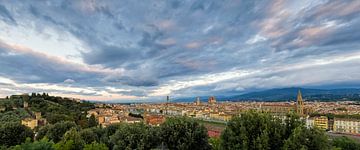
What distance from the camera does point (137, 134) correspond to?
1827 centimetres

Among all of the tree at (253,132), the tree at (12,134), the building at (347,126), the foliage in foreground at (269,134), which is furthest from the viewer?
the building at (347,126)

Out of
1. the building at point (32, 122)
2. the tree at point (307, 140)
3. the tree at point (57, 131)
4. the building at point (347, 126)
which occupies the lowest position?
the building at point (347, 126)

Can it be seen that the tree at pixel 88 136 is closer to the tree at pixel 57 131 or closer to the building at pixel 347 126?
the tree at pixel 57 131

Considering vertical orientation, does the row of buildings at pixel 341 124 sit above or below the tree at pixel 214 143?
below

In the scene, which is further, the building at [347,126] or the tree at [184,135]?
the building at [347,126]

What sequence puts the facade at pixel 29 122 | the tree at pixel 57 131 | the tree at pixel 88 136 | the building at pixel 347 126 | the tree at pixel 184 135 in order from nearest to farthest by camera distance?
the tree at pixel 184 135 → the tree at pixel 88 136 → the tree at pixel 57 131 → the facade at pixel 29 122 → the building at pixel 347 126

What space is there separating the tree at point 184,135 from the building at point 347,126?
50538 mm

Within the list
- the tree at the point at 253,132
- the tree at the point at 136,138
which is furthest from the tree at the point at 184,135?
the tree at the point at 253,132

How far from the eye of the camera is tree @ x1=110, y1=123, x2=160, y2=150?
17906 millimetres

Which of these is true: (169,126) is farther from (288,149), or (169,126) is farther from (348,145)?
(348,145)

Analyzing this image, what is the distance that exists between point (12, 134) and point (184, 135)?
17.0 metres

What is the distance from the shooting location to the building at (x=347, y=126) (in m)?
55.8

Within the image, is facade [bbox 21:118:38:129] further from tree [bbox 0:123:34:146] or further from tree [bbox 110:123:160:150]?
tree [bbox 110:123:160:150]

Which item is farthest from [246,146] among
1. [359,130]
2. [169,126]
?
[359,130]
